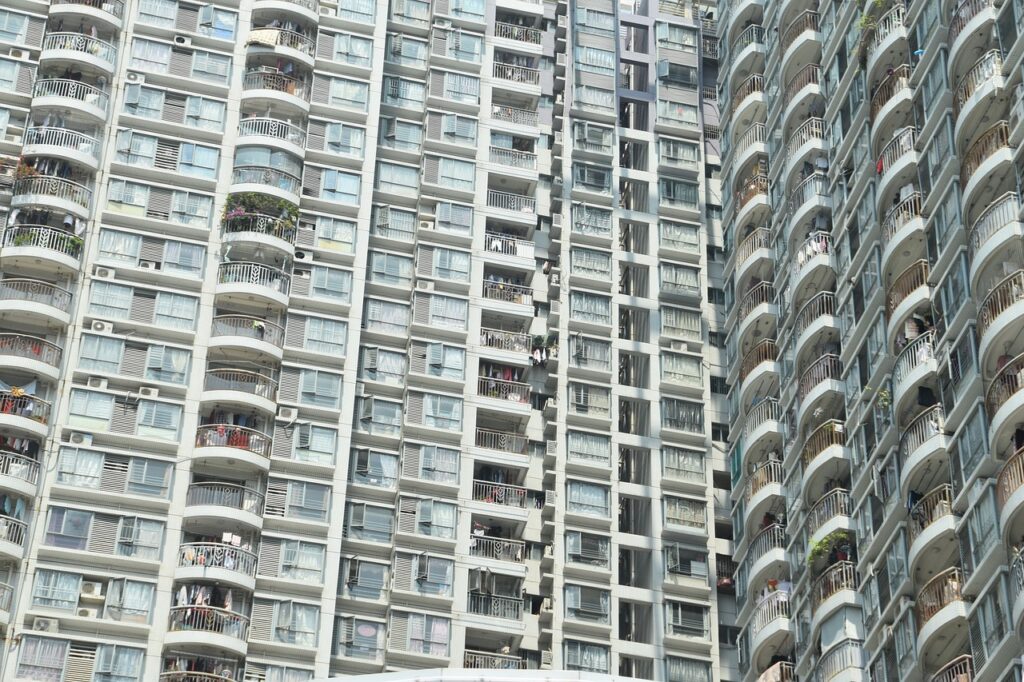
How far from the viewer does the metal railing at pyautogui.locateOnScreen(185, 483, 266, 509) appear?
63.0 metres

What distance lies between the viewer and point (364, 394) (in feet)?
222

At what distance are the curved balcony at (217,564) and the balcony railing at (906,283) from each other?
22.1 meters

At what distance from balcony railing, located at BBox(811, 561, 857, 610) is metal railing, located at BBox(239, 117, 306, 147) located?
2696 centimetres

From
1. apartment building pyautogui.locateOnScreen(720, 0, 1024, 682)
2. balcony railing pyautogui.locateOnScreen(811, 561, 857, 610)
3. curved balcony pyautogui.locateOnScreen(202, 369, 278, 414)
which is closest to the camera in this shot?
apartment building pyautogui.locateOnScreen(720, 0, 1024, 682)

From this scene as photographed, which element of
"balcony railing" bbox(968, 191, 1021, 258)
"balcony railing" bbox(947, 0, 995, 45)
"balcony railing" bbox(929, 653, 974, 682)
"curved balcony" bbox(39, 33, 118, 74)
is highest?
"curved balcony" bbox(39, 33, 118, 74)

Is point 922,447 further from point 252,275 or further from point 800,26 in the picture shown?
point 252,275

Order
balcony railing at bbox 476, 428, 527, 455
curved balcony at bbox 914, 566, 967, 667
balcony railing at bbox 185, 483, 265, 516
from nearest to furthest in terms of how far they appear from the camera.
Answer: curved balcony at bbox 914, 566, 967, 667
balcony railing at bbox 185, 483, 265, 516
balcony railing at bbox 476, 428, 527, 455

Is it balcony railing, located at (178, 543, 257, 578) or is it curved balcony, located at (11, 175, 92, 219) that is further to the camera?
curved balcony, located at (11, 175, 92, 219)

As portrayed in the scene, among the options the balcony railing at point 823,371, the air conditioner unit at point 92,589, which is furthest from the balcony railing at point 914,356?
the air conditioner unit at point 92,589

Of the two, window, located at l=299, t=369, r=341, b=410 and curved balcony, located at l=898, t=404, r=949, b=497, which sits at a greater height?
window, located at l=299, t=369, r=341, b=410

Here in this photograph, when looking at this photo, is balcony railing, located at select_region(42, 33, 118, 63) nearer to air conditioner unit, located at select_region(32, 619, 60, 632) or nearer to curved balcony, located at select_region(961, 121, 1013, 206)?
air conditioner unit, located at select_region(32, 619, 60, 632)

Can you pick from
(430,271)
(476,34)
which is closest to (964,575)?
(430,271)

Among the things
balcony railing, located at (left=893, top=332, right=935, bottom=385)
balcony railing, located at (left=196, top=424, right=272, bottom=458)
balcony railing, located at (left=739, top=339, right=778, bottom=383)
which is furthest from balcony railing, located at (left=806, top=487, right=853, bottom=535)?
balcony railing, located at (left=196, top=424, right=272, bottom=458)

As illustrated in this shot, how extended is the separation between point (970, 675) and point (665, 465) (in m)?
23.6
